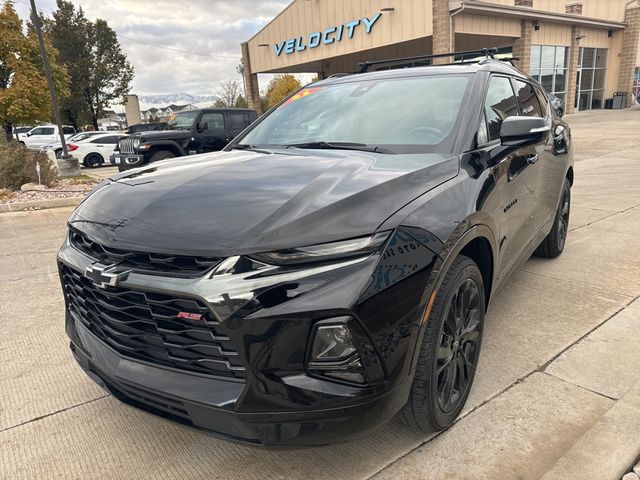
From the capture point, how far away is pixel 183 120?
11594mm

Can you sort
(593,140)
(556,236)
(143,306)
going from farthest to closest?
(593,140) → (556,236) → (143,306)

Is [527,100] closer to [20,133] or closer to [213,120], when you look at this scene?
[213,120]

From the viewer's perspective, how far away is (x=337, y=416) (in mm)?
1680

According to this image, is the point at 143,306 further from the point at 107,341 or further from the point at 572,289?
the point at 572,289

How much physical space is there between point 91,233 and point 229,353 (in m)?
0.89

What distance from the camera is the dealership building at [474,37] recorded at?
1853cm

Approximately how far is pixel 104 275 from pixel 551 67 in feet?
89.3

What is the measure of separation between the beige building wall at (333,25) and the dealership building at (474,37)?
0.13 ft

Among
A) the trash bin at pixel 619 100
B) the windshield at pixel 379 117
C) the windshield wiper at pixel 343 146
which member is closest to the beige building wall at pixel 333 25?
the windshield at pixel 379 117

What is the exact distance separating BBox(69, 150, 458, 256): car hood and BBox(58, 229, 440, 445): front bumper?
14 centimetres

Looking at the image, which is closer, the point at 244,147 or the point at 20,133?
the point at 244,147

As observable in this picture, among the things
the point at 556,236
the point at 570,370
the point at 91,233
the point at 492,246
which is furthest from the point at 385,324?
the point at 556,236

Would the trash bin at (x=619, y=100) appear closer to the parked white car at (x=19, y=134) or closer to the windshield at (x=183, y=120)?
the windshield at (x=183, y=120)

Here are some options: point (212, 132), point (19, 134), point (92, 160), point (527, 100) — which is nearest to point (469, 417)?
point (527, 100)
